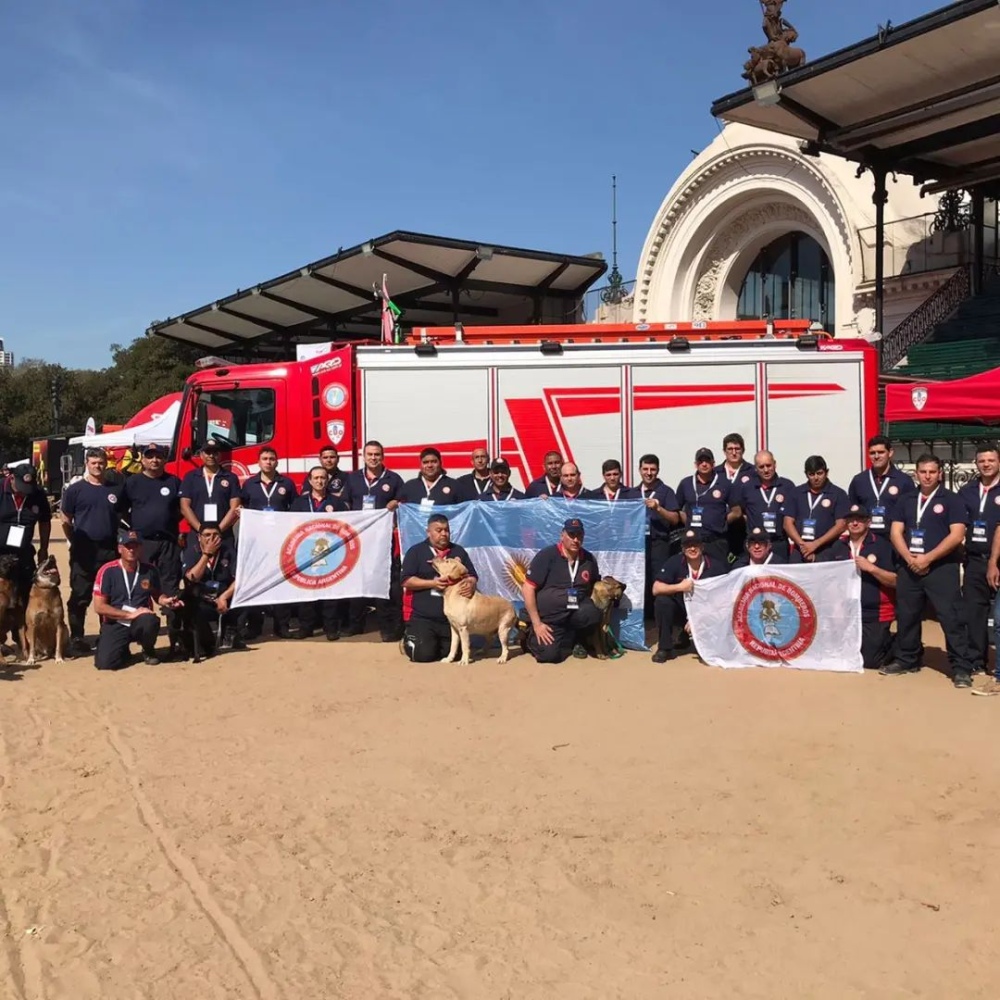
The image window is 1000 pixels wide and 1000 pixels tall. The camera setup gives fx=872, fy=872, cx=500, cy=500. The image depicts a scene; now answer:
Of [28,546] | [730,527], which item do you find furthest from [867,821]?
[28,546]

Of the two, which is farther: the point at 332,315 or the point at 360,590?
the point at 332,315

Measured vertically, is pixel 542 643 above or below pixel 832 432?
below

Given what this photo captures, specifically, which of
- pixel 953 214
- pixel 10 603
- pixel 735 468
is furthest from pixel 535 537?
pixel 953 214

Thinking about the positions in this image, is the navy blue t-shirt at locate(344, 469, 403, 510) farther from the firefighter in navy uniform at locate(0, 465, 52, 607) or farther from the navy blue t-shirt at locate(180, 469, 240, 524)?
the firefighter in navy uniform at locate(0, 465, 52, 607)

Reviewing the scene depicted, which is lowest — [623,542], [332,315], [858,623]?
[858,623]

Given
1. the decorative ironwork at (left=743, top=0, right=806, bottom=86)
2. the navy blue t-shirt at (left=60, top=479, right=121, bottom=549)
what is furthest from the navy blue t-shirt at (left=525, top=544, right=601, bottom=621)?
the decorative ironwork at (left=743, top=0, right=806, bottom=86)

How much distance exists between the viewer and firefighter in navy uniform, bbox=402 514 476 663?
836cm

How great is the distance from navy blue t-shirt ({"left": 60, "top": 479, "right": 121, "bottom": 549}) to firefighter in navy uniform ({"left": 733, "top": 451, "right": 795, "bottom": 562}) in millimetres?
6419

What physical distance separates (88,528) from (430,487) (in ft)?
11.4

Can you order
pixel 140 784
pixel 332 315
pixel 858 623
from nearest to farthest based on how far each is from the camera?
pixel 140 784
pixel 858 623
pixel 332 315

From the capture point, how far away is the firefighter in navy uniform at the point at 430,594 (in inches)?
329

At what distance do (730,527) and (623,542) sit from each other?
1261 millimetres

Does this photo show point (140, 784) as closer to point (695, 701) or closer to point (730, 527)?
point (695, 701)

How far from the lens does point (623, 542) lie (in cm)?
894
